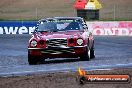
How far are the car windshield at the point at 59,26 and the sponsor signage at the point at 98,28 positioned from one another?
17.3m

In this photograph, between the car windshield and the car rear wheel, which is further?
the car windshield

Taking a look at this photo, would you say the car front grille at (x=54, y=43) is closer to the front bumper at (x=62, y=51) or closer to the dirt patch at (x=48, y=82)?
the front bumper at (x=62, y=51)

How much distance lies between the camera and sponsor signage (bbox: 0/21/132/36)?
34419 mm

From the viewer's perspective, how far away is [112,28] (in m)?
34.8

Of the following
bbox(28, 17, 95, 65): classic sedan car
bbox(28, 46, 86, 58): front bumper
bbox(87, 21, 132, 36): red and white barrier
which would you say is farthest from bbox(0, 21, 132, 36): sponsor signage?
bbox(28, 46, 86, 58): front bumper

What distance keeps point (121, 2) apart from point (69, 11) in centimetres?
639

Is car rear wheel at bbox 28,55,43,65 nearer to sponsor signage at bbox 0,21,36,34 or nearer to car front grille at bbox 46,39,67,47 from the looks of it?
car front grille at bbox 46,39,67,47

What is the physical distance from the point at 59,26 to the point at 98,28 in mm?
18301

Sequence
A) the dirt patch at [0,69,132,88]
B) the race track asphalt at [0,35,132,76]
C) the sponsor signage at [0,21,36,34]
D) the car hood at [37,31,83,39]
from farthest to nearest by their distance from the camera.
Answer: the sponsor signage at [0,21,36,34]
the car hood at [37,31,83,39]
the race track asphalt at [0,35,132,76]
the dirt patch at [0,69,132,88]

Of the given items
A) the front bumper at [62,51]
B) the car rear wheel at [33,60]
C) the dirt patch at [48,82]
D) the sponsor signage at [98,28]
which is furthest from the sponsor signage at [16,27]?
the dirt patch at [48,82]

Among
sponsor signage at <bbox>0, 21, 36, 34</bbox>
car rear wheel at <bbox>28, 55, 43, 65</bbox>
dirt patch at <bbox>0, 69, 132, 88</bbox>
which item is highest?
dirt patch at <bbox>0, 69, 132, 88</bbox>

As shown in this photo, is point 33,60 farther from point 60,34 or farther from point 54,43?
point 60,34

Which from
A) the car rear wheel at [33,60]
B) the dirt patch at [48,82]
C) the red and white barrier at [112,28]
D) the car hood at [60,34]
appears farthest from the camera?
the red and white barrier at [112,28]

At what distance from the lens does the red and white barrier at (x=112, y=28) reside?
34344 millimetres
